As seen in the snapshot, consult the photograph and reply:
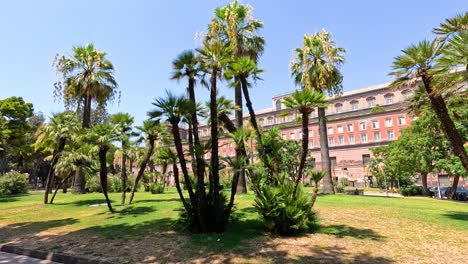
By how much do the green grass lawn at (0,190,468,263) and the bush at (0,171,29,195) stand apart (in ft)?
77.5

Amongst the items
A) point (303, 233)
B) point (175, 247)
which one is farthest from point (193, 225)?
point (303, 233)

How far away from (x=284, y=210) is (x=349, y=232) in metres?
2.43

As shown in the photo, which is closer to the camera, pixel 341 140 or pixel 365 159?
pixel 365 159

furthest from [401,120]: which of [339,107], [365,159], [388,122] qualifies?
[339,107]

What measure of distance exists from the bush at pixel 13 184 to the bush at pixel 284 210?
34773 mm

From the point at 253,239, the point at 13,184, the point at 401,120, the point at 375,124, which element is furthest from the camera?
the point at 375,124

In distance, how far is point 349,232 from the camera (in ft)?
34.5

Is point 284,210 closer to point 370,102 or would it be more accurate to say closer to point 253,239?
point 253,239

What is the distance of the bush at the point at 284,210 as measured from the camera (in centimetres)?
1023

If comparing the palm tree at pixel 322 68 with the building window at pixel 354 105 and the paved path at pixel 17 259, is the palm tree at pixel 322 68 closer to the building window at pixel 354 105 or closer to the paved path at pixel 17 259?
the paved path at pixel 17 259

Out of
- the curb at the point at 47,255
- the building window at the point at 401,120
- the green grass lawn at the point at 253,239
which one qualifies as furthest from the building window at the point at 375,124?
the curb at the point at 47,255

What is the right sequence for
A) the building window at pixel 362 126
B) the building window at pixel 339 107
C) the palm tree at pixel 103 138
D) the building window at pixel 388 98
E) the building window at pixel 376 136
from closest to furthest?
the palm tree at pixel 103 138 → the building window at pixel 376 136 → the building window at pixel 362 126 → the building window at pixel 388 98 → the building window at pixel 339 107

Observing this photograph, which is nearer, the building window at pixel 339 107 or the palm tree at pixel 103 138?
the palm tree at pixel 103 138

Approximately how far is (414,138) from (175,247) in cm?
3025
